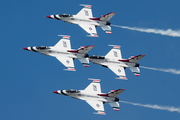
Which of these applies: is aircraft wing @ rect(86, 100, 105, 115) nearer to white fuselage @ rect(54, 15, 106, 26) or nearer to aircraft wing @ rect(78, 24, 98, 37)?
aircraft wing @ rect(78, 24, 98, 37)

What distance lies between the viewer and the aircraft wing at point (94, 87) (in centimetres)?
10425

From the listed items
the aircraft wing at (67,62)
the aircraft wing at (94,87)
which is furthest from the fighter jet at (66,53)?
the aircraft wing at (94,87)

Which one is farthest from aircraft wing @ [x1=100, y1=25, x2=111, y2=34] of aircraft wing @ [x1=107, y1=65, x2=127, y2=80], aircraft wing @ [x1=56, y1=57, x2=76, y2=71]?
aircraft wing @ [x1=56, y1=57, x2=76, y2=71]

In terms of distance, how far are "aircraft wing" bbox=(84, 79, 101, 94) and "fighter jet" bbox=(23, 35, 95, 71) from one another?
141 inches

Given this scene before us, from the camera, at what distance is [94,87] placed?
10462 cm

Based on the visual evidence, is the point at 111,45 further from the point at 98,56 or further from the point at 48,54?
the point at 48,54

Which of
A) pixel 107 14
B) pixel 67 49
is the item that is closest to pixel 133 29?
pixel 107 14

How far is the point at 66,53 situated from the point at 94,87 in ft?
26.3

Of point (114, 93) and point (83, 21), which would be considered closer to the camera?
point (114, 93)

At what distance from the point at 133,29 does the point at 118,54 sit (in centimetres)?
621

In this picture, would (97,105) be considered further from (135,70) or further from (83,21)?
(83,21)

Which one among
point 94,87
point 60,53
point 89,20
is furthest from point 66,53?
point 89,20

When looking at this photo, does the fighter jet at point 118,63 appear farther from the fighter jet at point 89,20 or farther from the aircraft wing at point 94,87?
the fighter jet at point 89,20

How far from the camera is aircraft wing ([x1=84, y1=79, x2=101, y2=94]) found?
104 m
